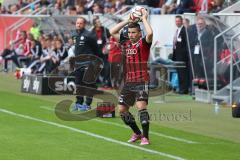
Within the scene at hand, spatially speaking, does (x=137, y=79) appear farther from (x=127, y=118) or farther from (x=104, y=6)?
(x=104, y=6)

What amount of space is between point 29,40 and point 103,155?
1862 centimetres

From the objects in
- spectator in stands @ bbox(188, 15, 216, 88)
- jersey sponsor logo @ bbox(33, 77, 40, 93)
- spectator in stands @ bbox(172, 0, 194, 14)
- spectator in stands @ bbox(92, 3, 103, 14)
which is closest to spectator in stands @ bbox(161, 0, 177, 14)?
spectator in stands @ bbox(172, 0, 194, 14)

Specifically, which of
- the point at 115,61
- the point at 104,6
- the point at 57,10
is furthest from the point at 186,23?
the point at 57,10

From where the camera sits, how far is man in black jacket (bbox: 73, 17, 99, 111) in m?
17.6

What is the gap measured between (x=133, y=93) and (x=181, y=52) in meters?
9.86

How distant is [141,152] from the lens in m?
11.7

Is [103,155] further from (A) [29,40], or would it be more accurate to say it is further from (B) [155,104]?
(A) [29,40]

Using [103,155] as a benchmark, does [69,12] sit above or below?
above

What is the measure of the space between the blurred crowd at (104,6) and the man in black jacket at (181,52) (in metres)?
0.97

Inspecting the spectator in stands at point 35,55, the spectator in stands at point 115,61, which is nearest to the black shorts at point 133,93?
the spectator in stands at point 115,61

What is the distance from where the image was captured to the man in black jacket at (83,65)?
1762 centimetres

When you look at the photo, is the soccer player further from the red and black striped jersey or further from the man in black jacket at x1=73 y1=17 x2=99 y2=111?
the man in black jacket at x1=73 y1=17 x2=99 y2=111

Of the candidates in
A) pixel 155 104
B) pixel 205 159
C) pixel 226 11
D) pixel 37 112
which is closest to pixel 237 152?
pixel 205 159

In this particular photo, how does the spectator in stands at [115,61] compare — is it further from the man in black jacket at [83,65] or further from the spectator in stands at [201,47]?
the man in black jacket at [83,65]
